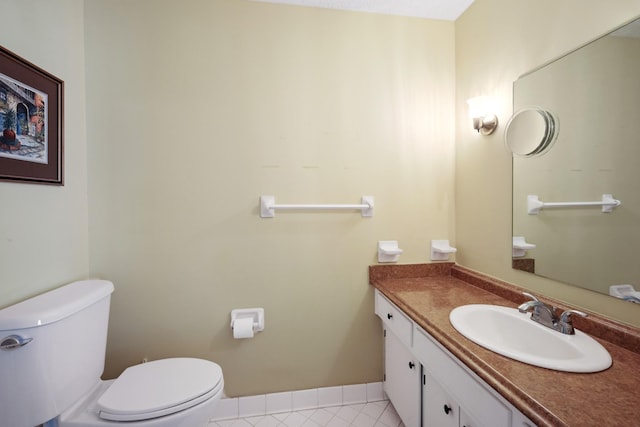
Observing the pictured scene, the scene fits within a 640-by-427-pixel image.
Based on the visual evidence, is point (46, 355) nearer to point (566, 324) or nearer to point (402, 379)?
point (402, 379)

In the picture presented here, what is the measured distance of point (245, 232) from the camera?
1.59 meters

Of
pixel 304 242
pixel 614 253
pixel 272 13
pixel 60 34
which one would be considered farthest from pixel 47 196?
pixel 614 253

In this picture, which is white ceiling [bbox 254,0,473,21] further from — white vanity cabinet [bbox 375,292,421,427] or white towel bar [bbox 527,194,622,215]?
Answer: white vanity cabinet [bbox 375,292,421,427]

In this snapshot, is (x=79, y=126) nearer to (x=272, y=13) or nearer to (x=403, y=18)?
(x=272, y=13)

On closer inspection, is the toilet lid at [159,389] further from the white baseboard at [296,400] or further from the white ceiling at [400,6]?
the white ceiling at [400,6]

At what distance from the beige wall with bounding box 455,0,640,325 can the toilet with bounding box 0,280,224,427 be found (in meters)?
1.49

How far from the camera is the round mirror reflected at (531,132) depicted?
3.82ft

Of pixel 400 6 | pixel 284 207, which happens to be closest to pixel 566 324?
pixel 284 207

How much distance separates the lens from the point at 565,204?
3.67ft

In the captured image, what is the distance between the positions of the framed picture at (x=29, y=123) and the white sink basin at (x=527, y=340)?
5.93 ft

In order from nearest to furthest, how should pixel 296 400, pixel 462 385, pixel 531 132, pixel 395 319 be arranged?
pixel 462 385
pixel 531 132
pixel 395 319
pixel 296 400

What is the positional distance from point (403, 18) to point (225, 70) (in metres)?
1.10

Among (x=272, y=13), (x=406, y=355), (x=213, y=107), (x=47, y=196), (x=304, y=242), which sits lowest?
(x=406, y=355)

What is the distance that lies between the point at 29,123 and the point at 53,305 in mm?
759
